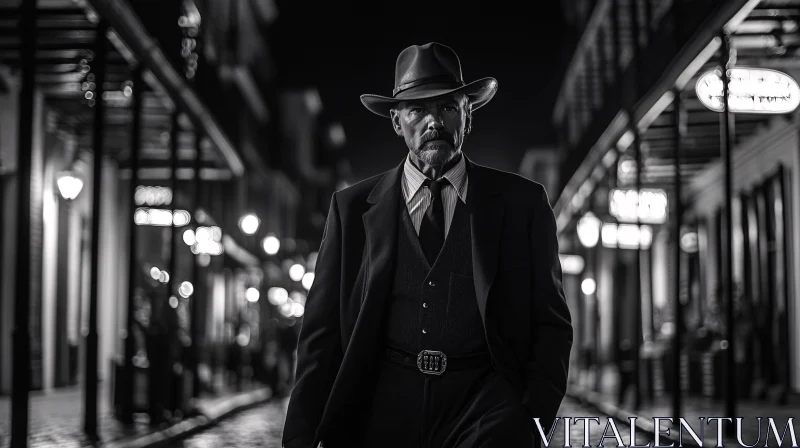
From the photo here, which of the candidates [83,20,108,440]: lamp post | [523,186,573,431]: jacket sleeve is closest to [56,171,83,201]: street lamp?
[83,20,108,440]: lamp post

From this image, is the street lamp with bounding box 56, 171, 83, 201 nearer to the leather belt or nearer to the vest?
the vest

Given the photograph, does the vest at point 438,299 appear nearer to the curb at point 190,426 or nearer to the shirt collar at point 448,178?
the shirt collar at point 448,178

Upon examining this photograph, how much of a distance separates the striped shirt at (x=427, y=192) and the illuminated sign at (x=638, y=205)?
14.6 m

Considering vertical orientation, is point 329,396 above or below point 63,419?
above

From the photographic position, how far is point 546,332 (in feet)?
12.0

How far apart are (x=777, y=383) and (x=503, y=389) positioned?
18696 mm

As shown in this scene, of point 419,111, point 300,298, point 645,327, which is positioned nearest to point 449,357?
point 419,111

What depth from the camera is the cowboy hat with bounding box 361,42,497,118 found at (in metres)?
3.79

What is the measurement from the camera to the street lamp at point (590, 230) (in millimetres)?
28938

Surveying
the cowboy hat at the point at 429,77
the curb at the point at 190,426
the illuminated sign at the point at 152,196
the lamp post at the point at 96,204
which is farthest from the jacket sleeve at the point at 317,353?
the illuminated sign at the point at 152,196

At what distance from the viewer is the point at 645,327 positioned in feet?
130

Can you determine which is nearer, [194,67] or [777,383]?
[194,67]

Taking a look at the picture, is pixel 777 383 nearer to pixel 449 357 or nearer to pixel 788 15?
pixel 788 15

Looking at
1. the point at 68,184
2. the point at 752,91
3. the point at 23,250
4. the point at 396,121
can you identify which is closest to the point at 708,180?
the point at 752,91
